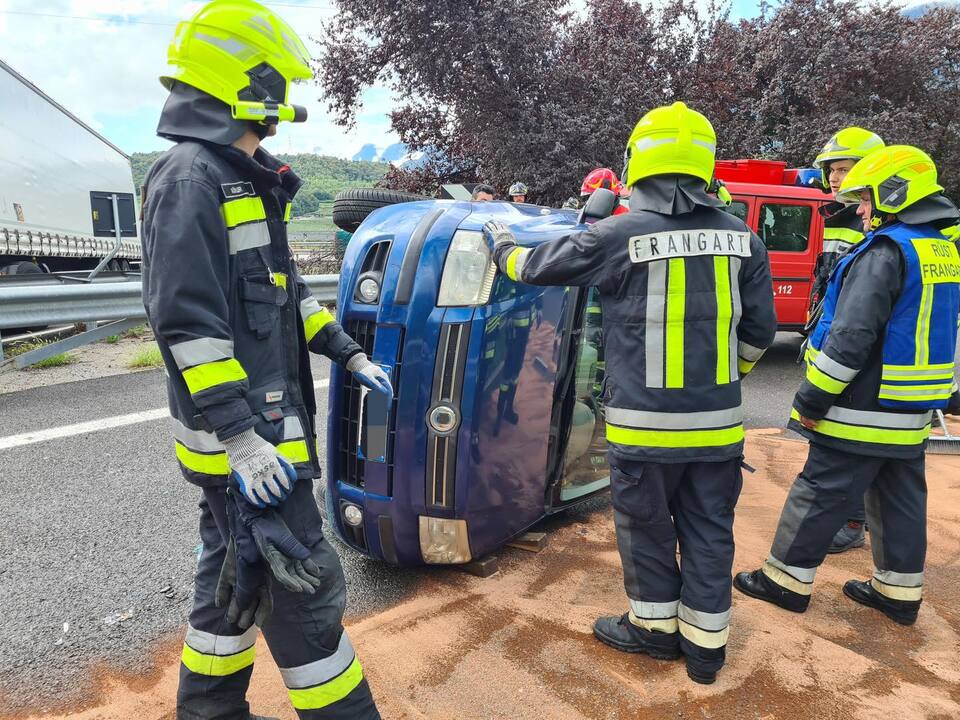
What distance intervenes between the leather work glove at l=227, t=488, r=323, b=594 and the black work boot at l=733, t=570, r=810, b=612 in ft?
6.59

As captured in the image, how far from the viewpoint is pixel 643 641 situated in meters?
2.51

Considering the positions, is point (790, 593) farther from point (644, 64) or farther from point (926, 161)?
point (644, 64)

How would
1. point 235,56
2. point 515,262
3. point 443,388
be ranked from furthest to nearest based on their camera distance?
1. point 443,388
2. point 515,262
3. point 235,56

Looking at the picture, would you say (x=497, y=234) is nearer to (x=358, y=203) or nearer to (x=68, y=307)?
(x=358, y=203)

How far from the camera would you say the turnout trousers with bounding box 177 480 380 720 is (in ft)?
6.04

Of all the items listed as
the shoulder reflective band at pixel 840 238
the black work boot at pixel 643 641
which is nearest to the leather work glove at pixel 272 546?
the black work boot at pixel 643 641

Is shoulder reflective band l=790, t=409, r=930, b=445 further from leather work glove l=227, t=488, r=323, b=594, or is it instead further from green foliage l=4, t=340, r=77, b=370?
green foliage l=4, t=340, r=77, b=370

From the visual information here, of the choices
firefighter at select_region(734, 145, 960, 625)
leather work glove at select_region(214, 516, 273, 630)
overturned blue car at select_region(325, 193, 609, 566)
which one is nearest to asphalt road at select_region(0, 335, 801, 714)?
overturned blue car at select_region(325, 193, 609, 566)

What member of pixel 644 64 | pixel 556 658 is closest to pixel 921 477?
pixel 556 658

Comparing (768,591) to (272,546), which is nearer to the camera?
(272,546)

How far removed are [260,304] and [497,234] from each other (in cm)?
106

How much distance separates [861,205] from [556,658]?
88.7 inches

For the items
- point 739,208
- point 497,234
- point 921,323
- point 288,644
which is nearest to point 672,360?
point 497,234

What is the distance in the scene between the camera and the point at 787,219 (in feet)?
25.8
